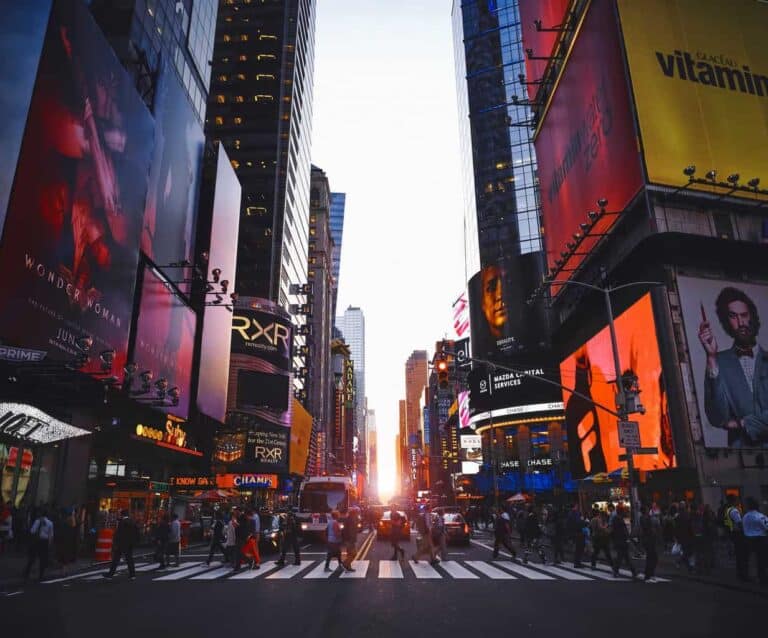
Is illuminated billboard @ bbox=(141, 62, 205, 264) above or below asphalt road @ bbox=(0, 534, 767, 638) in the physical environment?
above

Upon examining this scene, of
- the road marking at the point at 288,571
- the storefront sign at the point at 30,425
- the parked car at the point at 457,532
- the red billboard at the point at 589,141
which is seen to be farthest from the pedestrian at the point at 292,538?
the red billboard at the point at 589,141

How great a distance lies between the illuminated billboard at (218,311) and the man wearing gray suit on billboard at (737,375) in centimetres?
3282

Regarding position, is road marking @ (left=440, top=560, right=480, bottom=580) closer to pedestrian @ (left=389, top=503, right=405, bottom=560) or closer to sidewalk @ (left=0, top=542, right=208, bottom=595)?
pedestrian @ (left=389, top=503, right=405, bottom=560)

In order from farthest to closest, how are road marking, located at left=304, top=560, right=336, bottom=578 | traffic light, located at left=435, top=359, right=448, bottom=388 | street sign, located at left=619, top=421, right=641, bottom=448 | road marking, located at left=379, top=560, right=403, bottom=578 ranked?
street sign, located at left=619, top=421, right=641, bottom=448, traffic light, located at left=435, top=359, right=448, bottom=388, road marking, located at left=379, top=560, right=403, bottom=578, road marking, located at left=304, top=560, right=336, bottom=578

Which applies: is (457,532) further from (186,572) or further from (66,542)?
(66,542)

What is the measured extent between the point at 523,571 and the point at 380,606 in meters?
7.77

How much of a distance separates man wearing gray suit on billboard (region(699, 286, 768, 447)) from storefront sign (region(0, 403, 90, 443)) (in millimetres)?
31257

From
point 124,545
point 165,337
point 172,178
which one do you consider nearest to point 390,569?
point 124,545

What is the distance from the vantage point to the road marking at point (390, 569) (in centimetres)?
1482

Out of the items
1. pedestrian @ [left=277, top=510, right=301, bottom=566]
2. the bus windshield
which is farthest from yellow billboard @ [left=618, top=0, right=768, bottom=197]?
pedestrian @ [left=277, top=510, right=301, bottom=566]

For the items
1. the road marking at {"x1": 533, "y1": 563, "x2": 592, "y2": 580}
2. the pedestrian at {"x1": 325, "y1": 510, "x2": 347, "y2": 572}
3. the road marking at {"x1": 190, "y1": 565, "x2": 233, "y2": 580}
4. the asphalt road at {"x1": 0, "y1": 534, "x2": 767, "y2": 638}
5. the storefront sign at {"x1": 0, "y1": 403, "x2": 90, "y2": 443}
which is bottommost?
the road marking at {"x1": 533, "y1": 563, "x2": 592, "y2": 580}

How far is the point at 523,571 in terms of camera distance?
52.3 ft

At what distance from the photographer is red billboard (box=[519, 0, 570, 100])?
145 feet

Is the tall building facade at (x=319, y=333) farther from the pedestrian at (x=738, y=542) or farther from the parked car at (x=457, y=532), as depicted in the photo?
the pedestrian at (x=738, y=542)
